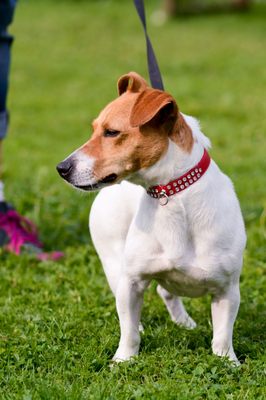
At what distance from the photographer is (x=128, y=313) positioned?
3.98 m

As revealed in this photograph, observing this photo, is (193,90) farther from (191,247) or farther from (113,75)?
(191,247)

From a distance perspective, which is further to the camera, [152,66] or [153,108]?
[152,66]

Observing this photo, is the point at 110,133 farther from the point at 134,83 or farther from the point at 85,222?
the point at 85,222

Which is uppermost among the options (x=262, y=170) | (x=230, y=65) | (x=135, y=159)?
(x=135, y=159)

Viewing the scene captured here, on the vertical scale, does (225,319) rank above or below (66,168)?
below

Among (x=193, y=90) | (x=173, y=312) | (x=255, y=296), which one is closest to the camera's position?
(x=173, y=312)

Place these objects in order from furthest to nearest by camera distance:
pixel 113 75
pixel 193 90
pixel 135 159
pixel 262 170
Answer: pixel 113 75 < pixel 193 90 < pixel 262 170 < pixel 135 159

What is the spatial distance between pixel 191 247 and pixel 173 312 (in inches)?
36.1

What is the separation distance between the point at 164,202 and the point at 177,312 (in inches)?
40.4

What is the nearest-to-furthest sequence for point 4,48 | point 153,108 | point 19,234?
point 153,108
point 4,48
point 19,234

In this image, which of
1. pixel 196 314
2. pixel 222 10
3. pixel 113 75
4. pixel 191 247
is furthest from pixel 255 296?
pixel 222 10

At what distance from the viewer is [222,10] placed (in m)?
19.8

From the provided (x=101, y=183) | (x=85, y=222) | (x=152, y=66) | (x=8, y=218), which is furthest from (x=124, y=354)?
(x=85, y=222)

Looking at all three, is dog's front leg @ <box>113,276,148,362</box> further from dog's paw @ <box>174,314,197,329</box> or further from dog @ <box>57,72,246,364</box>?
dog's paw @ <box>174,314,197,329</box>
